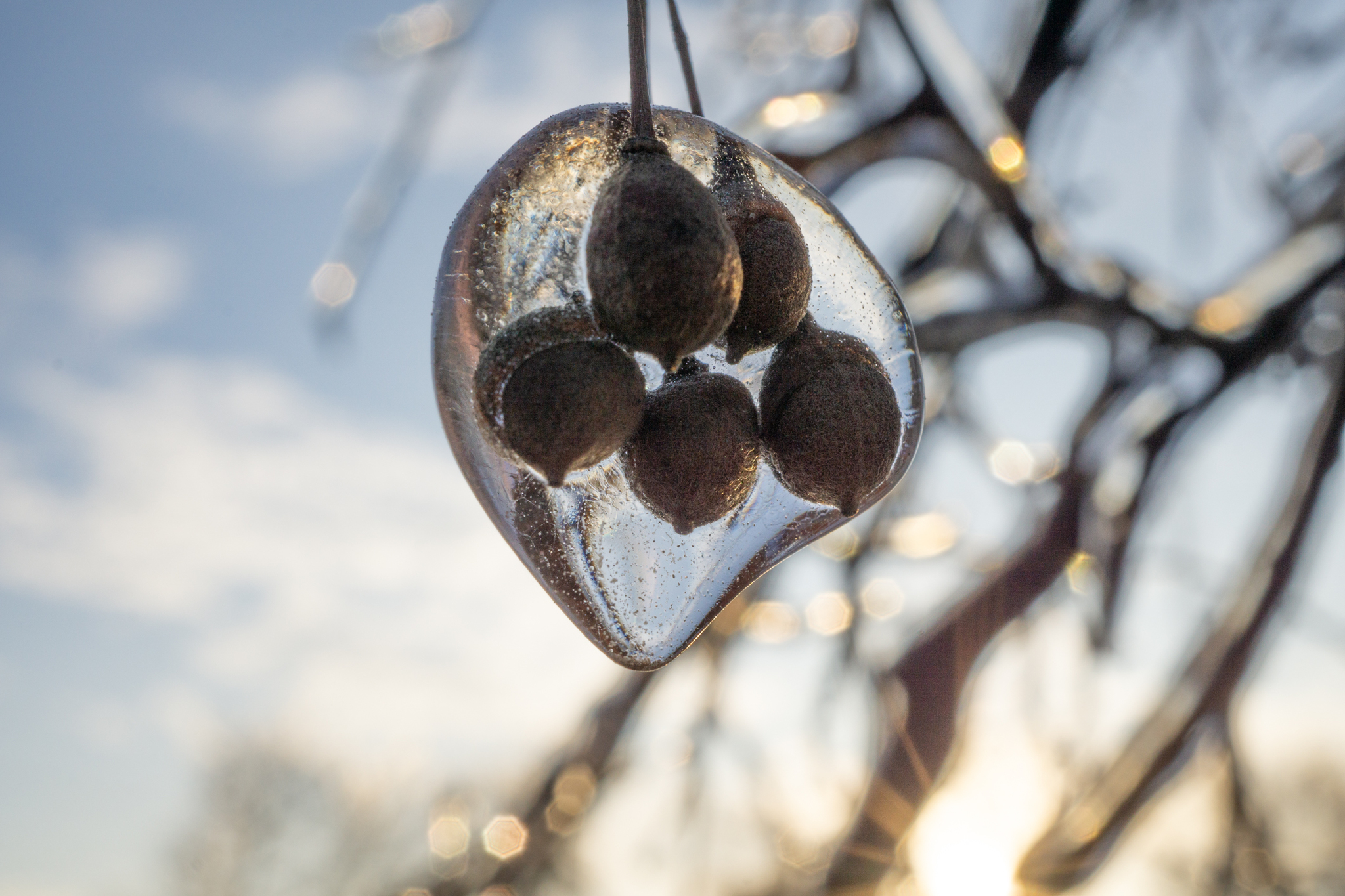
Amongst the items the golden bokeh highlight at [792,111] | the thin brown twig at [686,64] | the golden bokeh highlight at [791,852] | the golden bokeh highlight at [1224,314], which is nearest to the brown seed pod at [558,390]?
the thin brown twig at [686,64]

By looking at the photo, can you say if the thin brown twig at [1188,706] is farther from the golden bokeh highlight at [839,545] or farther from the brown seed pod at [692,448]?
the brown seed pod at [692,448]

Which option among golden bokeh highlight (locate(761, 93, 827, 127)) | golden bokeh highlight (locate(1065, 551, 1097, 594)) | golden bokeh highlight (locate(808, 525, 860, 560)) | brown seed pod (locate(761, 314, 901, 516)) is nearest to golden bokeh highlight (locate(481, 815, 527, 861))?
golden bokeh highlight (locate(808, 525, 860, 560))

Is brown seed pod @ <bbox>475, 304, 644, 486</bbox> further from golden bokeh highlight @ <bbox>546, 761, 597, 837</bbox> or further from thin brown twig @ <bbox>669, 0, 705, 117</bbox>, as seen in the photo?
golden bokeh highlight @ <bbox>546, 761, 597, 837</bbox>

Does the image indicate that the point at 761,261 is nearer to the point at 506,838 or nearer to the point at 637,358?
the point at 637,358

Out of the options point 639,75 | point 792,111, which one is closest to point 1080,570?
point 792,111

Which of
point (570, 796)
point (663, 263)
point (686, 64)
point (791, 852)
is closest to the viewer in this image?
point (663, 263)

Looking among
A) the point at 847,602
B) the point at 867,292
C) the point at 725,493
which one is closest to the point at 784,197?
the point at 867,292
